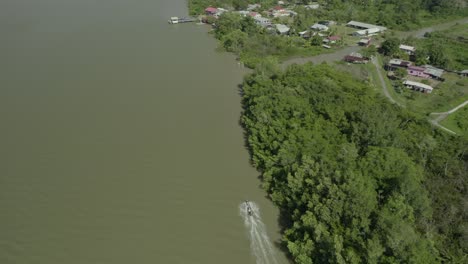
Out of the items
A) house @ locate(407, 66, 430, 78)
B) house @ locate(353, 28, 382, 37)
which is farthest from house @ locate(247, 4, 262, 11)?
house @ locate(407, 66, 430, 78)

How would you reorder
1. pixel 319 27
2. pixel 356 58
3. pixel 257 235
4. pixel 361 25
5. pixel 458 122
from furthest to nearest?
pixel 361 25 → pixel 319 27 → pixel 356 58 → pixel 458 122 → pixel 257 235

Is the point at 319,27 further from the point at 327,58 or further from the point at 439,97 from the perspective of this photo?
the point at 439,97

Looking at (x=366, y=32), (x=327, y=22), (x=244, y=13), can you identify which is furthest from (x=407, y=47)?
(x=244, y=13)

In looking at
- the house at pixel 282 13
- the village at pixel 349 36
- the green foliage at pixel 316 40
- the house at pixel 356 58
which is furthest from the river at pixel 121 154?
the house at pixel 282 13

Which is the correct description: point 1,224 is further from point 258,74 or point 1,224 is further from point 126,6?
point 126,6

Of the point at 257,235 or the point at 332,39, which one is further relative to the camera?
the point at 332,39
